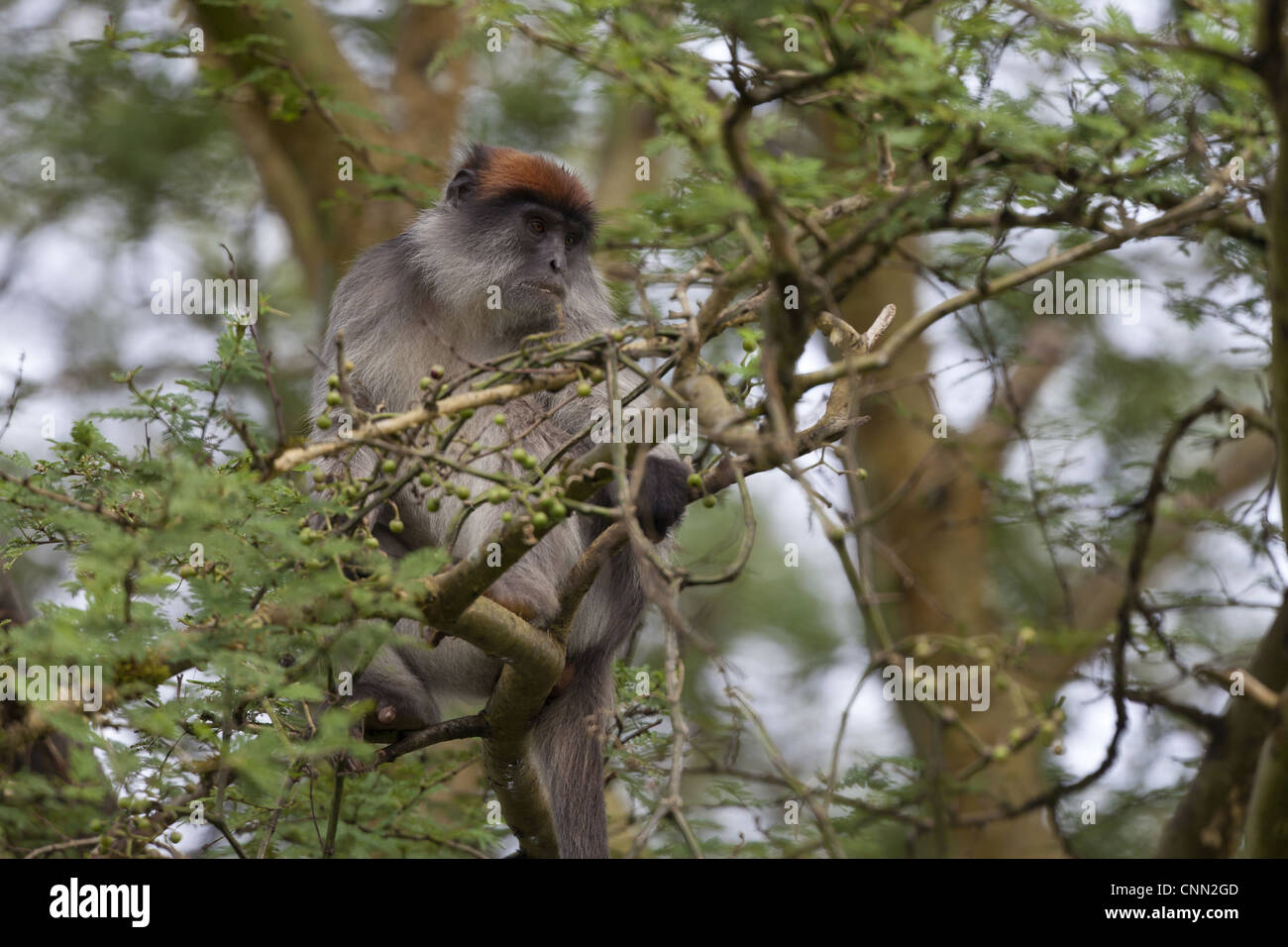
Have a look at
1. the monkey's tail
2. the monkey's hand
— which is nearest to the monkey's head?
the monkey's hand

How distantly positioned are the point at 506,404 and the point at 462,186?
182 cm

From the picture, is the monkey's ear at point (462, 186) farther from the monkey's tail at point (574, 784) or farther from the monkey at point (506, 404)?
the monkey's tail at point (574, 784)

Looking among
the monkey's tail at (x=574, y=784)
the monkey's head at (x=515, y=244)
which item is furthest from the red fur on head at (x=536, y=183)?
the monkey's tail at (x=574, y=784)

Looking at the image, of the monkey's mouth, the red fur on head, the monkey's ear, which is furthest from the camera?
the monkey's ear

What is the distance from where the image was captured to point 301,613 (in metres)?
3.92

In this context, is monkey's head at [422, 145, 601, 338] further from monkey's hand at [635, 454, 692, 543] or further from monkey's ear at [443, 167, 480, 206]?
monkey's hand at [635, 454, 692, 543]

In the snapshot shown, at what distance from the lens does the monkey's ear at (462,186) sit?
25.0ft

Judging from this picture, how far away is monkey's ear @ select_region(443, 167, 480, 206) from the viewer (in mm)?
7633

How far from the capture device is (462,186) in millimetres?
7680

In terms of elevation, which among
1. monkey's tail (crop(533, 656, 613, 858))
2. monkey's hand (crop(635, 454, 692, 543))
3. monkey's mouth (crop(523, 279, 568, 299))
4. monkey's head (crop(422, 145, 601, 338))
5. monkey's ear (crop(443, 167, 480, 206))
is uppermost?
monkey's ear (crop(443, 167, 480, 206))

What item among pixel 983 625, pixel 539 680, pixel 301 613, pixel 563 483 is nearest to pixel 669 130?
pixel 563 483

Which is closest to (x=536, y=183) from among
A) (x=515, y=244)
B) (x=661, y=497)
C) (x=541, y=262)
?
(x=515, y=244)

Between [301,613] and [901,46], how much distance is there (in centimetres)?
281
